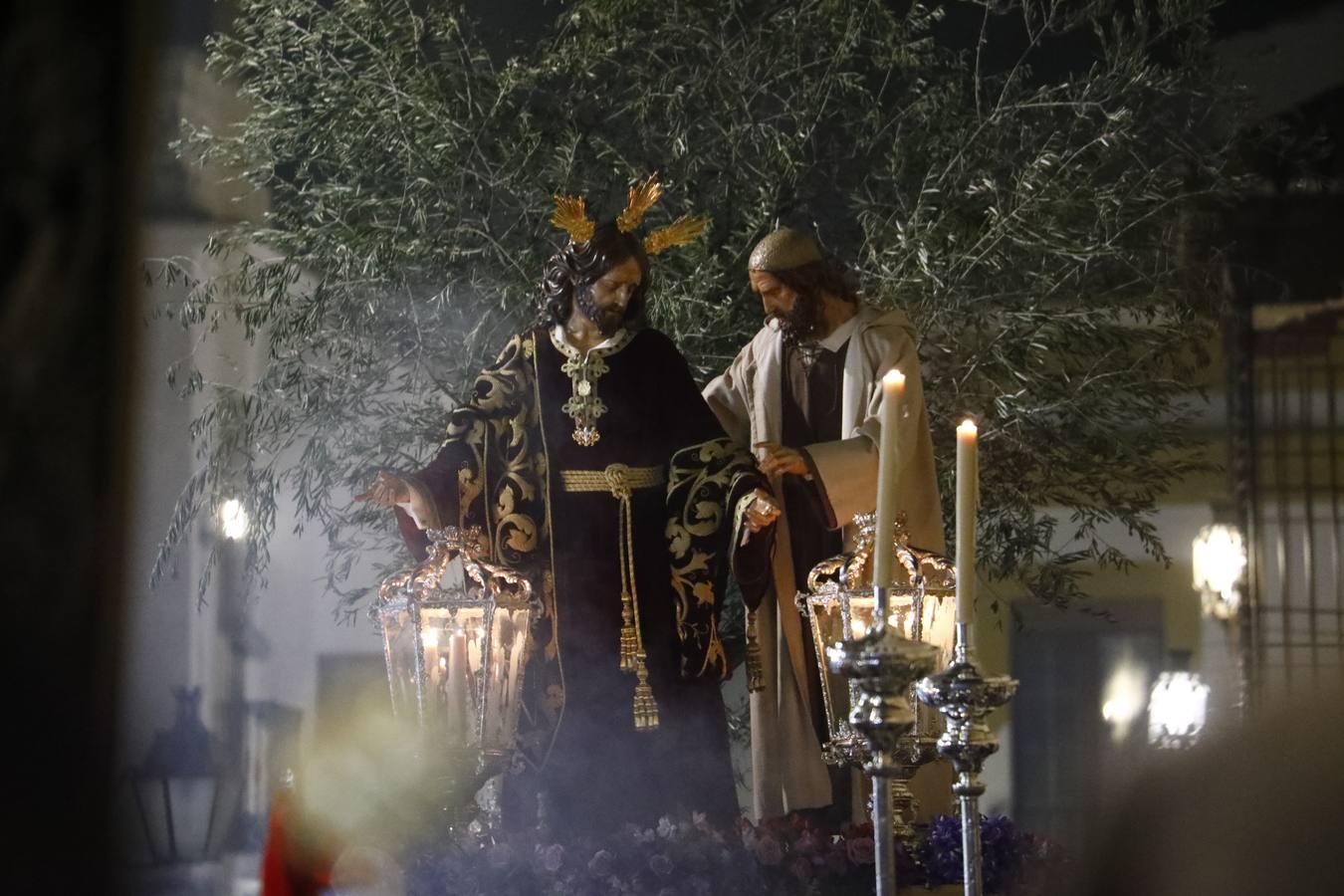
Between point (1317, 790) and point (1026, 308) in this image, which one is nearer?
point (1317, 790)

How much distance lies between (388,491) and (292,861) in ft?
2.47

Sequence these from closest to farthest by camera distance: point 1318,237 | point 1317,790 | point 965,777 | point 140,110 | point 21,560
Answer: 1. point 1317,790
2. point 21,560
3. point 965,777
4. point 140,110
5. point 1318,237

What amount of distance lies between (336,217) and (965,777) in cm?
291

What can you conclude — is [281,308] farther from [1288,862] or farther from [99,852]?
[1288,862]

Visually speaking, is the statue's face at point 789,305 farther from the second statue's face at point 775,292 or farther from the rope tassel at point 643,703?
the rope tassel at point 643,703

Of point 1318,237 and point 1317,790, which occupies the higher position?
point 1318,237

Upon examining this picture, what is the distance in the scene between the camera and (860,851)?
94.8 inches

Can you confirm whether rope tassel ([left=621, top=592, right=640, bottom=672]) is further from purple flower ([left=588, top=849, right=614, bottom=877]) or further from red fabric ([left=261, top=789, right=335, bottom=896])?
red fabric ([left=261, top=789, right=335, bottom=896])

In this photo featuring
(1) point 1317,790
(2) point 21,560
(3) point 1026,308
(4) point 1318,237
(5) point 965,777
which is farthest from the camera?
(3) point 1026,308

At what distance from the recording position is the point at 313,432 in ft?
14.0

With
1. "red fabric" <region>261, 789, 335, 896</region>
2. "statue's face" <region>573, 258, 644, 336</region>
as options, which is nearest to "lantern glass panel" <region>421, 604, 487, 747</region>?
"red fabric" <region>261, 789, 335, 896</region>

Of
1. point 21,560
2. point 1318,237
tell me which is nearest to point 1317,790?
point 21,560

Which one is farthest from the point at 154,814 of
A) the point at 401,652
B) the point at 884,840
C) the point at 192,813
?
the point at 884,840

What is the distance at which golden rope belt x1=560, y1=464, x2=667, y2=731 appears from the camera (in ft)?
9.02
